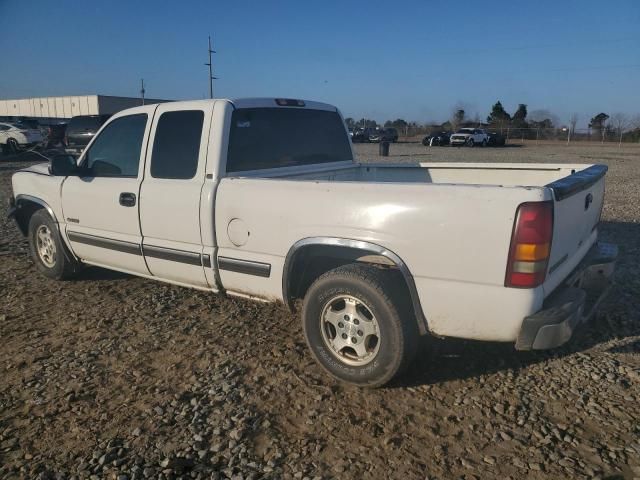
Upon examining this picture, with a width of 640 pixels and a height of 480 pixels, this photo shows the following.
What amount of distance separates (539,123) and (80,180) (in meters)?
58.9

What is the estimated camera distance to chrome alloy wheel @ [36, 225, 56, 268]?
5.33m

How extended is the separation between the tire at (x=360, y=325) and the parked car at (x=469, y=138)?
40156 millimetres

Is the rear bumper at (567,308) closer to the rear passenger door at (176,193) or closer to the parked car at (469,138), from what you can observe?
the rear passenger door at (176,193)

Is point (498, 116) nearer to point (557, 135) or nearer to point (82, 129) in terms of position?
point (557, 135)

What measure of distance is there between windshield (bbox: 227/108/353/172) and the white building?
51.3 metres

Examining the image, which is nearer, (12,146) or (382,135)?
(12,146)

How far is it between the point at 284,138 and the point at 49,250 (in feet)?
9.57

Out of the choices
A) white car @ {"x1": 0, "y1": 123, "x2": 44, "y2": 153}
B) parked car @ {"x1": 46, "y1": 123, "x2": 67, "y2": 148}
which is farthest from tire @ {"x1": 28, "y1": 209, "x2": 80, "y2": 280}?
white car @ {"x1": 0, "y1": 123, "x2": 44, "y2": 153}

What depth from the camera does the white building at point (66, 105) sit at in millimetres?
60969

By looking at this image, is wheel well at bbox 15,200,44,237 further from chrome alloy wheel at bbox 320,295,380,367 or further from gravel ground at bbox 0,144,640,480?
chrome alloy wheel at bbox 320,295,380,367

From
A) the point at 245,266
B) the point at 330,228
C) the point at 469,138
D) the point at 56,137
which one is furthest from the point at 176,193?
the point at 469,138

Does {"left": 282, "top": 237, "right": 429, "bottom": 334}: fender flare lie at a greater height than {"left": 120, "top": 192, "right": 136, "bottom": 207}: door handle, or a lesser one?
lesser

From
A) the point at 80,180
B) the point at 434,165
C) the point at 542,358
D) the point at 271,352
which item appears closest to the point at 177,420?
the point at 271,352

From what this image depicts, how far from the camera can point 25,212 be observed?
5.68 m
